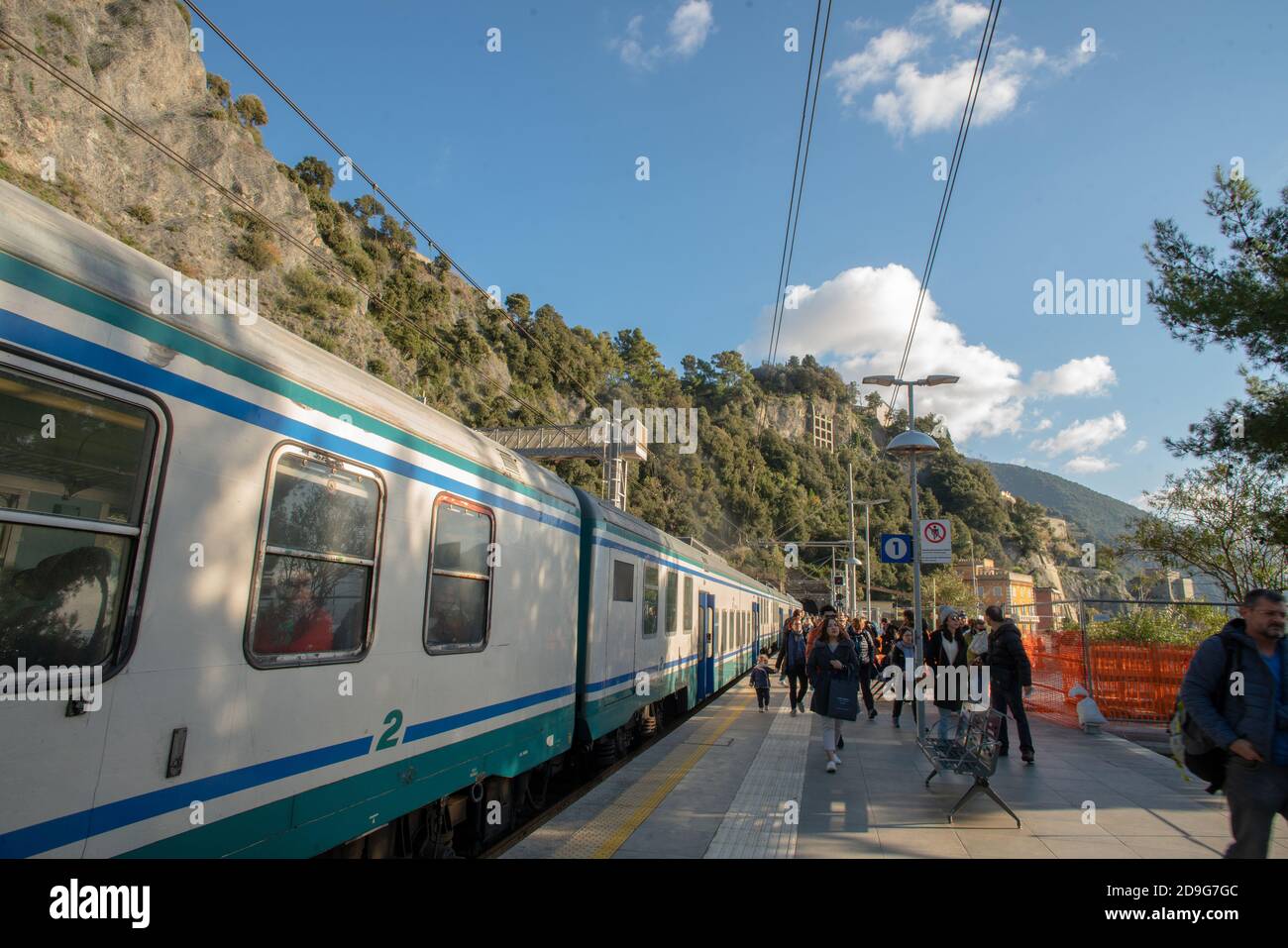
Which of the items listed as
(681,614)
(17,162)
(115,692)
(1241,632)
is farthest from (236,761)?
(17,162)

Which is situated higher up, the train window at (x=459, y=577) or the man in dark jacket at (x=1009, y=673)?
the train window at (x=459, y=577)

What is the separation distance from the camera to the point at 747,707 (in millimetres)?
14133

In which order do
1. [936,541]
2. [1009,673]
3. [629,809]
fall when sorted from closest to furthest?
[629,809], [1009,673], [936,541]

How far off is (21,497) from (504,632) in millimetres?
3487

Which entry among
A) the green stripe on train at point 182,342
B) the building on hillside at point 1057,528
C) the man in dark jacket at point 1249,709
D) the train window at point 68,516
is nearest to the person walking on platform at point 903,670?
the man in dark jacket at point 1249,709

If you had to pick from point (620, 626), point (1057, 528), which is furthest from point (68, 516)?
point (1057, 528)

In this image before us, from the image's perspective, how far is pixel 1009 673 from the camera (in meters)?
8.45

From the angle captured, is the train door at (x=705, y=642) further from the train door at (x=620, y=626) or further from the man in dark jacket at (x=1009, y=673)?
the man in dark jacket at (x=1009, y=673)

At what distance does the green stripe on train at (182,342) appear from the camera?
8.02 feet

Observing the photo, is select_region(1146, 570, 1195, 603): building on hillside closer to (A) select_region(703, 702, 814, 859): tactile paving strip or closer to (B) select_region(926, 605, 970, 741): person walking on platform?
(B) select_region(926, 605, 970, 741): person walking on platform

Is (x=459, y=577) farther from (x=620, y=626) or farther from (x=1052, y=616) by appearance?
(x=1052, y=616)

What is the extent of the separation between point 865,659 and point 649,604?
6415 mm

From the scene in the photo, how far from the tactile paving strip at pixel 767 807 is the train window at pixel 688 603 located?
2.79 m

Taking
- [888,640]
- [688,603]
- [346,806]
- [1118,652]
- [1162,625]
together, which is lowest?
[888,640]
